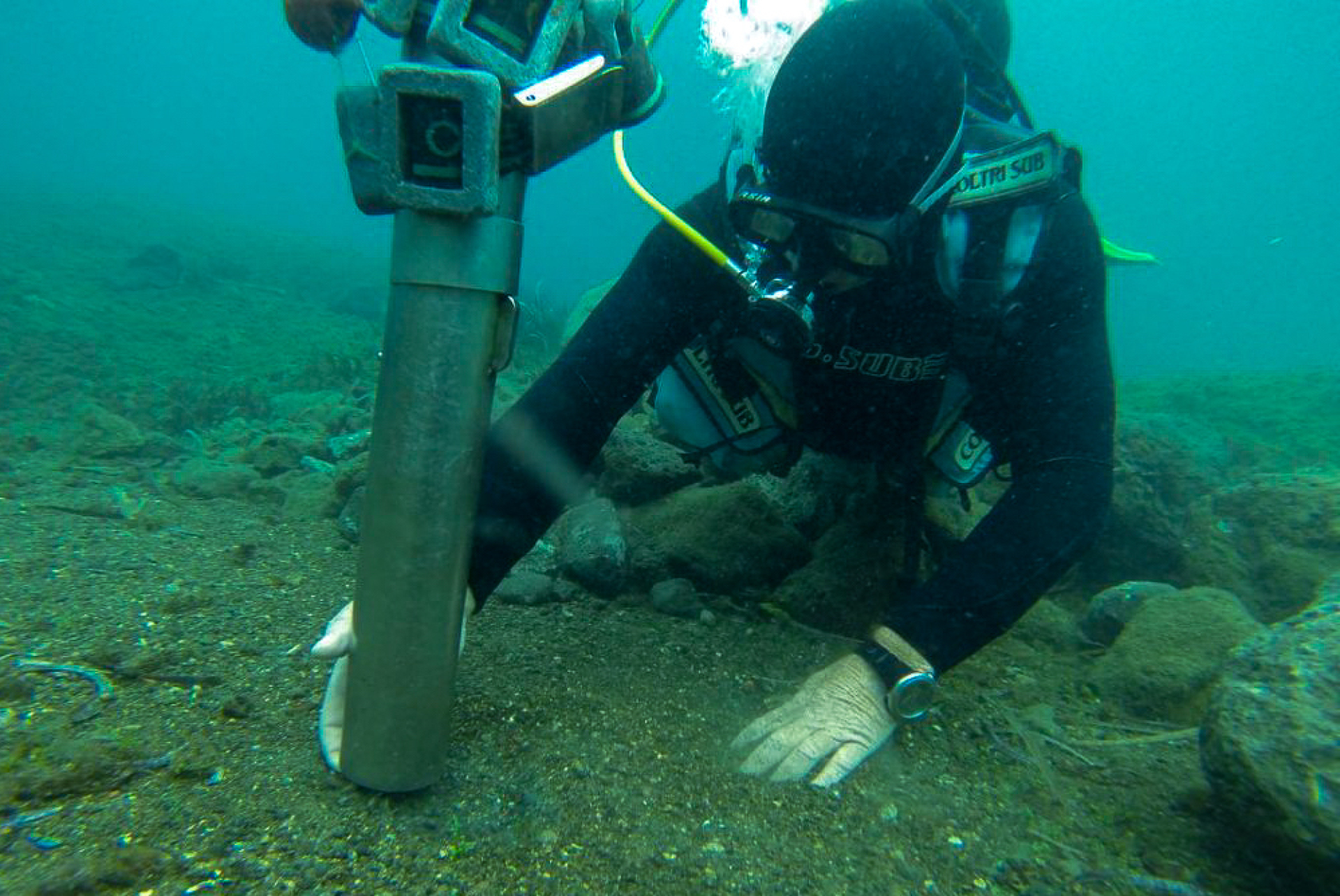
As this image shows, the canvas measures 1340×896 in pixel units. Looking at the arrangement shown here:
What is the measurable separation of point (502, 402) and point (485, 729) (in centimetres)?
420

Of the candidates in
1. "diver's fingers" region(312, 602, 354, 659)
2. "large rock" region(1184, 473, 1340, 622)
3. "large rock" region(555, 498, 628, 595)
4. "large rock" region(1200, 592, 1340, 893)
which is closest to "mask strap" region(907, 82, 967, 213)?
"large rock" region(1200, 592, 1340, 893)

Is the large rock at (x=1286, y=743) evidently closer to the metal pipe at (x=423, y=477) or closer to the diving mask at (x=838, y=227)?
the diving mask at (x=838, y=227)

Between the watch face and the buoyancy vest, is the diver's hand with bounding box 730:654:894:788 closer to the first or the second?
the watch face

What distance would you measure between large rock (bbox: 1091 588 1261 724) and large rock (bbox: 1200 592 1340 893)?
2.28 ft

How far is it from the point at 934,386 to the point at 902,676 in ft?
3.65

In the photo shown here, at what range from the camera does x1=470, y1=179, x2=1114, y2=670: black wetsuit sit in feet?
6.37

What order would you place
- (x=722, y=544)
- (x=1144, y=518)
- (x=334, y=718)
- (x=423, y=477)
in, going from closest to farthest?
(x=423, y=477) → (x=334, y=718) → (x=722, y=544) → (x=1144, y=518)

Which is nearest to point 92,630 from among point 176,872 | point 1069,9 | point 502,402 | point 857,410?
point 176,872

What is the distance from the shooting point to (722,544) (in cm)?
299

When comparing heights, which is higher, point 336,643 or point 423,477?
point 423,477

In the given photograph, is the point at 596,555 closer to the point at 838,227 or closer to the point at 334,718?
the point at 334,718

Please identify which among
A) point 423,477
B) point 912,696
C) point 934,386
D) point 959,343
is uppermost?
point 959,343

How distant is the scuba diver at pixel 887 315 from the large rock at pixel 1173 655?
705 millimetres

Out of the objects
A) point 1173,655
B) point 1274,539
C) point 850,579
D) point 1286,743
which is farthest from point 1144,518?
point 1286,743
